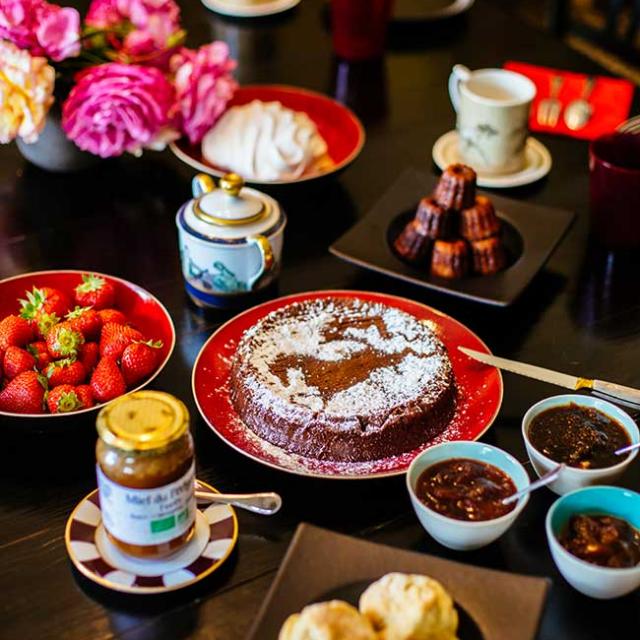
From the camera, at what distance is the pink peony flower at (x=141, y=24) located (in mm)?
1872

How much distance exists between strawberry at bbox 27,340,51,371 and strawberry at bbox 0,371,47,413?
64mm

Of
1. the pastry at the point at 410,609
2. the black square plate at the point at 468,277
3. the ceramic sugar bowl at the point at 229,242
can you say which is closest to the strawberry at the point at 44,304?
the ceramic sugar bowl at the point at 229,242

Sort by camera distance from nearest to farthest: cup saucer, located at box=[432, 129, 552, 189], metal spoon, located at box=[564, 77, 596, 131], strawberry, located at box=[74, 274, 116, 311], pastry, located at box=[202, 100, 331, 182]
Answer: strawberry, located at box=[74, 274, 116, 311], pastry, located at box=[202, 100, 331, 182], cup saucer, located at box=[432, 129, 552, 189], metal spoon, located at box=[564, 77, 596, 131]

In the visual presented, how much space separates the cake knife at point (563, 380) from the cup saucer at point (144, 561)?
0.46 metres

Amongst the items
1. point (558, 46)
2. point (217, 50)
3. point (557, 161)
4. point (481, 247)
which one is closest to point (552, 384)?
point (481, 247)

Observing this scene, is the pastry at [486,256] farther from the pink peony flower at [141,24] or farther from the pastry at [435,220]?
the pink peony flower at [141,24]

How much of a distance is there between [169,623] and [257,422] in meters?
0.31

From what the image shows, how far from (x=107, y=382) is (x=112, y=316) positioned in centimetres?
16

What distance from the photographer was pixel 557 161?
6.59ft

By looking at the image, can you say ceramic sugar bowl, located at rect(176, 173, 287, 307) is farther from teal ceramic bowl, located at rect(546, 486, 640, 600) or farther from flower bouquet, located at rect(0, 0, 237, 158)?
teal ceramic bowl, located at rect(546, 486, 640, 600)

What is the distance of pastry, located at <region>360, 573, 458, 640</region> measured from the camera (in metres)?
0.91

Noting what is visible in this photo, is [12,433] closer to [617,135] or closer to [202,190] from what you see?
[202,190]

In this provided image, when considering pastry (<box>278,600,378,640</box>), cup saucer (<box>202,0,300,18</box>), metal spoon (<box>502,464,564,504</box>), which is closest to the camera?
pastry (<box>278,600,378,640</box>)

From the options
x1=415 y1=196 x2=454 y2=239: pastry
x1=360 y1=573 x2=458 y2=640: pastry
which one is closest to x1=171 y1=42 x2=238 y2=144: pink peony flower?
x1=415 y1=196 x2=454 y2=239: pastry
